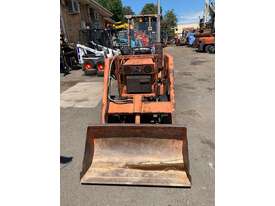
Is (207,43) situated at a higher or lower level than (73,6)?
lower

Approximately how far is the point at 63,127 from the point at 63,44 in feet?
28.7

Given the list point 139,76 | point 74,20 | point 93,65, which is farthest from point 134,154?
point 74,20

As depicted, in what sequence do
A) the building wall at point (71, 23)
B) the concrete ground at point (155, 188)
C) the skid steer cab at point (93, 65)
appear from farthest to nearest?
the building wall at point (71, 23)
the skid steer cab at point (93, 65)
the concrete ground at point (155, 188)

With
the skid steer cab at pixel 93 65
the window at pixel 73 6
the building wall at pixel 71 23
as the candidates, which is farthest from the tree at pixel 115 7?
the skid steer cab at pixel 93 65

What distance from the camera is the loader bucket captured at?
3.81 m

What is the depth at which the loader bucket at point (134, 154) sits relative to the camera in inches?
150

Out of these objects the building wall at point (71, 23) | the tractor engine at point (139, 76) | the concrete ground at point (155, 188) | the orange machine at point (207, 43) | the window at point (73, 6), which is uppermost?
the window at point (73, 6)

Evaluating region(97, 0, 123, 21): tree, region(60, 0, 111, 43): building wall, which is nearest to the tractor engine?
region(60, 0, 111, 43): building wall

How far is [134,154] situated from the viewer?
13.6 ft

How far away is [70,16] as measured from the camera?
58.3 feet

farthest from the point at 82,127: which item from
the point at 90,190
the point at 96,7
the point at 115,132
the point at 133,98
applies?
the point at 96,7

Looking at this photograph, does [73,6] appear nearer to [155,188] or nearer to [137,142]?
[137,142]

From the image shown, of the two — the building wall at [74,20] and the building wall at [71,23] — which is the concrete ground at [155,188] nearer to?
the building wall at [71,23]

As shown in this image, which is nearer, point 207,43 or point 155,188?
point 155,188
